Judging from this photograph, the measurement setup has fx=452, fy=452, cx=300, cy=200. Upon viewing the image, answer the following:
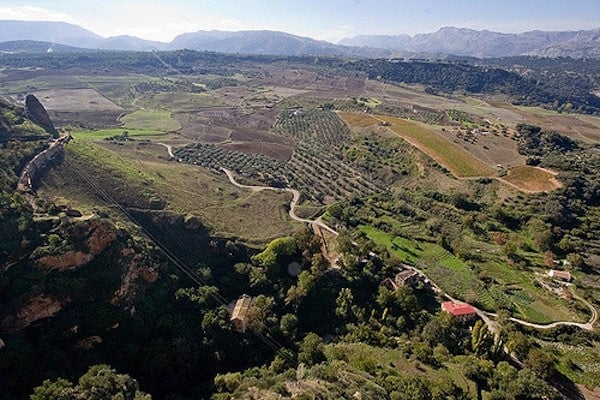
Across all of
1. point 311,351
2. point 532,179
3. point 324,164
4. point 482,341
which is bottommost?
point 311,351

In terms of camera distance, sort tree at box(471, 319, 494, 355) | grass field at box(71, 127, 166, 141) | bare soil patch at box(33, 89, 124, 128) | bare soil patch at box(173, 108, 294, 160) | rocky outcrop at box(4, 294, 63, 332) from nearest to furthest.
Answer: rocky outcrop at box(4, 294, 63, 332), tree at box(471, 319, 494, 355), grass field at box(71, 127, 166, 141), bare soil patch at box(173, 108, 294, 160), bare soil patch at box(33, 89, 124, 128)

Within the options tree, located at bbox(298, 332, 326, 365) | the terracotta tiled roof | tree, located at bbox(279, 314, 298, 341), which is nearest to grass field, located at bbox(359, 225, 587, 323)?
the terracotta tiled roof

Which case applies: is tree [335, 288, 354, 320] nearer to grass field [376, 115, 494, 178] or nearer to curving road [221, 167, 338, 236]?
curving road [221, 167, 338, 236]

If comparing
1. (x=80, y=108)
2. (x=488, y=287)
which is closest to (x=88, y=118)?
(x=80, y=108)

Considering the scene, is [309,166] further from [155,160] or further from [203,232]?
[203,232]

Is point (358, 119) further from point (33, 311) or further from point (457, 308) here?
point (33, 311)

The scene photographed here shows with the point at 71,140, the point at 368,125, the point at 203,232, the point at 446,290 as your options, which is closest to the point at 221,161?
the point at 71,140

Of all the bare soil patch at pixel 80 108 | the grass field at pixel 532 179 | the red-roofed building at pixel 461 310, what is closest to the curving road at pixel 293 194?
the red-roofed building at pixel 461 310
